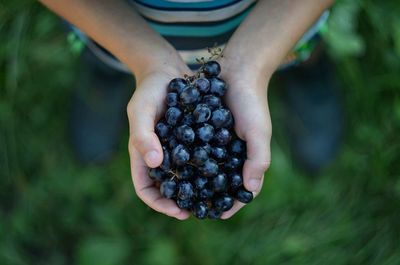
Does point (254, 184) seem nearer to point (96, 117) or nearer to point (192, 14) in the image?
point (192, 14)

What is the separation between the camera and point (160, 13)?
1.19 metres

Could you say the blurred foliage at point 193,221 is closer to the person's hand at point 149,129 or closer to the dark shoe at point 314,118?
the dark shoe at point 314,118

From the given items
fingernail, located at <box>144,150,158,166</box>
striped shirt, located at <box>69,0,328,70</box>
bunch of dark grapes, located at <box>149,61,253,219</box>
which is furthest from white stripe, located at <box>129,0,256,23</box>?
fingernail, located at <box>144,150,158,166</box>

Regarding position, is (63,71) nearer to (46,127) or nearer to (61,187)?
(46,127)

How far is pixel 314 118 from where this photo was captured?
6.02 ft

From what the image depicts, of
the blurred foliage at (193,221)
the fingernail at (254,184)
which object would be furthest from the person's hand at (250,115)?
the blurred foliage at (193,221)

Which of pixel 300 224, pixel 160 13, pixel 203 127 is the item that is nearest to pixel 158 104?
pixel 203 127

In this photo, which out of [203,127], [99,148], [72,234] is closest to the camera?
[203,127]

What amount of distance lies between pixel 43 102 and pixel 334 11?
1040 mm

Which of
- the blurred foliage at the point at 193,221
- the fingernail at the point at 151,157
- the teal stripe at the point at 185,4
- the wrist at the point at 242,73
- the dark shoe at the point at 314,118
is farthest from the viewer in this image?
the dark shoe at the point at 314,118

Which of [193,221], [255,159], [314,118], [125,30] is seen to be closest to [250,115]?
[255,159]

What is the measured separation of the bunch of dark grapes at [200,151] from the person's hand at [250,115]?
23 millimetres

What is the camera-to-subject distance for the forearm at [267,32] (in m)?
1.05

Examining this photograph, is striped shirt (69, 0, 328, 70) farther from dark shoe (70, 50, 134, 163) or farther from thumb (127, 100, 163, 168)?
dark shoe (70, 50, 134, 163)
